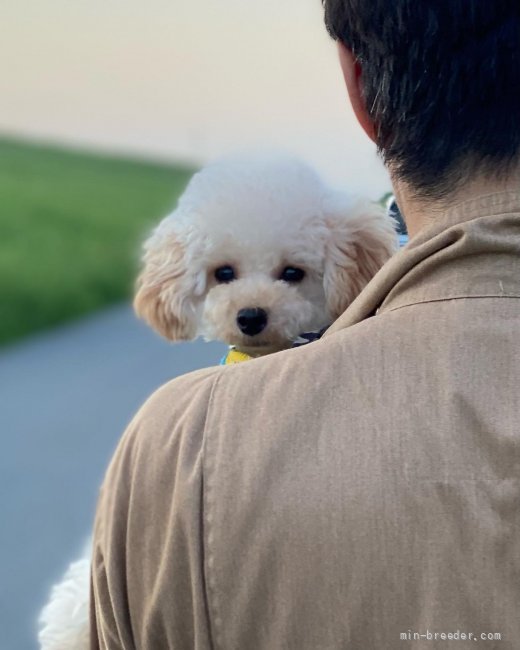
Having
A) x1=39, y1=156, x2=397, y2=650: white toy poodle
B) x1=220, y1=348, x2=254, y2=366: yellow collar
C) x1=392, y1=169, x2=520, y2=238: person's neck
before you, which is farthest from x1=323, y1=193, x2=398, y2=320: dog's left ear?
x1=392, y1=169, x2=520, y2=238: person's neck

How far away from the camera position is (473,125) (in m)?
0.53

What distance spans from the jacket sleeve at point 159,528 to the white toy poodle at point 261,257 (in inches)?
18.7

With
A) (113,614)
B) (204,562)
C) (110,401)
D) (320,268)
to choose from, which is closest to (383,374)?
(204,562)

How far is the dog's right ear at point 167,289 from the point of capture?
45.5 inches

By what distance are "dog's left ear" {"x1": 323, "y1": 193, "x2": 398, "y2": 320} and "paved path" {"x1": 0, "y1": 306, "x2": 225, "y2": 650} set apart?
1176mm

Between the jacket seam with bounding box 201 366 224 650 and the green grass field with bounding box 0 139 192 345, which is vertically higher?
the green grass field with bounding box 0 139 192 345

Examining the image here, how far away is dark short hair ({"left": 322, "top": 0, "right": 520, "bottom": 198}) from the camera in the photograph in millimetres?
511

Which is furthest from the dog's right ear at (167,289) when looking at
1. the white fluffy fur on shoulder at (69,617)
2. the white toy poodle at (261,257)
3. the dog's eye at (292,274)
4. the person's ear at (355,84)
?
the person's ear at (355,84)

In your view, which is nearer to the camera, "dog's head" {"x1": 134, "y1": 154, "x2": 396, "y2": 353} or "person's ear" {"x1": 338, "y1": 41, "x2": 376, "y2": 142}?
"person's ear" {"x1": 338, "y1": 41, "x2": 376, "y2": 142}

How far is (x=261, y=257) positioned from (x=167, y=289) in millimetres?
149

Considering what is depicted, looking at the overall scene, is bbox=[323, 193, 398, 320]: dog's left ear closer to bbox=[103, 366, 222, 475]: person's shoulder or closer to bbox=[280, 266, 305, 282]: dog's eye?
bbox=[280, 266, 305, 282]: dog's eye

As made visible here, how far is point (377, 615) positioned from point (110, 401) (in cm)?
278

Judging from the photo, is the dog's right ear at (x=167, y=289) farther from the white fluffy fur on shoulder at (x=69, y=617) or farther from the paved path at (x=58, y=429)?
the paved path at (x=58, y=429)

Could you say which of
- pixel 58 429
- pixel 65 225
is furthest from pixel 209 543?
pixel 65 225
